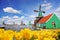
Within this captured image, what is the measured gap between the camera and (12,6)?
111cm

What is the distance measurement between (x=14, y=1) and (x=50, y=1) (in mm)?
353

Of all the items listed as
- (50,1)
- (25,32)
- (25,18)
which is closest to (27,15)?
(25,18)

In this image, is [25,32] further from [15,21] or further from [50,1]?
[50,1]

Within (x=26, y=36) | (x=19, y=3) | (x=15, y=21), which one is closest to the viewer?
(x=26, y=36)

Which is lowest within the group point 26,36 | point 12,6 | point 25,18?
point 26,36

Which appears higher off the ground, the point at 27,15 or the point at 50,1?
the point at 50,1

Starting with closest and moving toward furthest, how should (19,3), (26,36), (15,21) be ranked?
(26,36) → (15,21) → (19,3)

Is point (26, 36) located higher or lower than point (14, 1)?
lower

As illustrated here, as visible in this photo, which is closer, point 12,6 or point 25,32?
point 25,32

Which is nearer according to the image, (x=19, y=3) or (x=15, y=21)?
(x=15, y=21)

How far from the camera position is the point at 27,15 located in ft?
3.65

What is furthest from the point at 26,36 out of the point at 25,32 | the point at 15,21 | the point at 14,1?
the point at 14,1

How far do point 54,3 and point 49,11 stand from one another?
0.33 ft

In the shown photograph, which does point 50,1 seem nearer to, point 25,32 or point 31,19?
point 31,19
